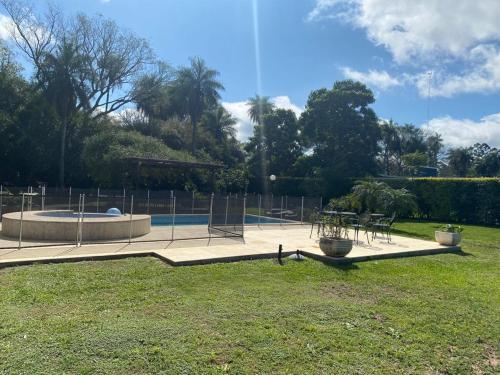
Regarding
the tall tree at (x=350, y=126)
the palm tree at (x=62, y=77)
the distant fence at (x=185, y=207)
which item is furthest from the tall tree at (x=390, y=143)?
the palm tree at (x=62, y=77)

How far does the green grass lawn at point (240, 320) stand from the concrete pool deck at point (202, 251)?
0.43 metres

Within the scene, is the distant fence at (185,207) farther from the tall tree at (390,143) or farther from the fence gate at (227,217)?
the tall tree at (390,143)

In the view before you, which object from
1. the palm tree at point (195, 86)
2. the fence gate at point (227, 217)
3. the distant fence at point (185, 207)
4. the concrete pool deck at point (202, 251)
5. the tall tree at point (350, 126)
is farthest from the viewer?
the palm tree at point (195, 86)

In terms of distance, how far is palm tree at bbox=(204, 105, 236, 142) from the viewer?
1692 inches

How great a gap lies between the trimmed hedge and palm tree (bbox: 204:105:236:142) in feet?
85.3

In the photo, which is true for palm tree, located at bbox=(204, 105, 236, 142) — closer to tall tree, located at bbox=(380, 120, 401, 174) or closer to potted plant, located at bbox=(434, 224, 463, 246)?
tall tree, located at bbox=(380, 120, 401, 174)

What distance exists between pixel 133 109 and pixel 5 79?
540 inches

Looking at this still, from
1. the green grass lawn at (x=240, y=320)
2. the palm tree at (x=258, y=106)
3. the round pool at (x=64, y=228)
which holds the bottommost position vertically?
the green grass lawn at (x=240, y=320)

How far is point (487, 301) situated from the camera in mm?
5625

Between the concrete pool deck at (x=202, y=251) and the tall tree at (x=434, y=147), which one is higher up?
the tall tree at (x=434, y=147)

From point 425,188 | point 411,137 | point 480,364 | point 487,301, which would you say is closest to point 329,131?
Answer: point 425,188

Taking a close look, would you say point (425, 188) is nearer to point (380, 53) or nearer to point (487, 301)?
point (380, 53)

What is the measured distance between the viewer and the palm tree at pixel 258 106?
41375mm

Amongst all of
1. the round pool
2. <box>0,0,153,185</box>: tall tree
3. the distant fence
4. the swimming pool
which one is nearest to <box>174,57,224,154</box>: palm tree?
<box>0,0,153,185</box>: tall tree
